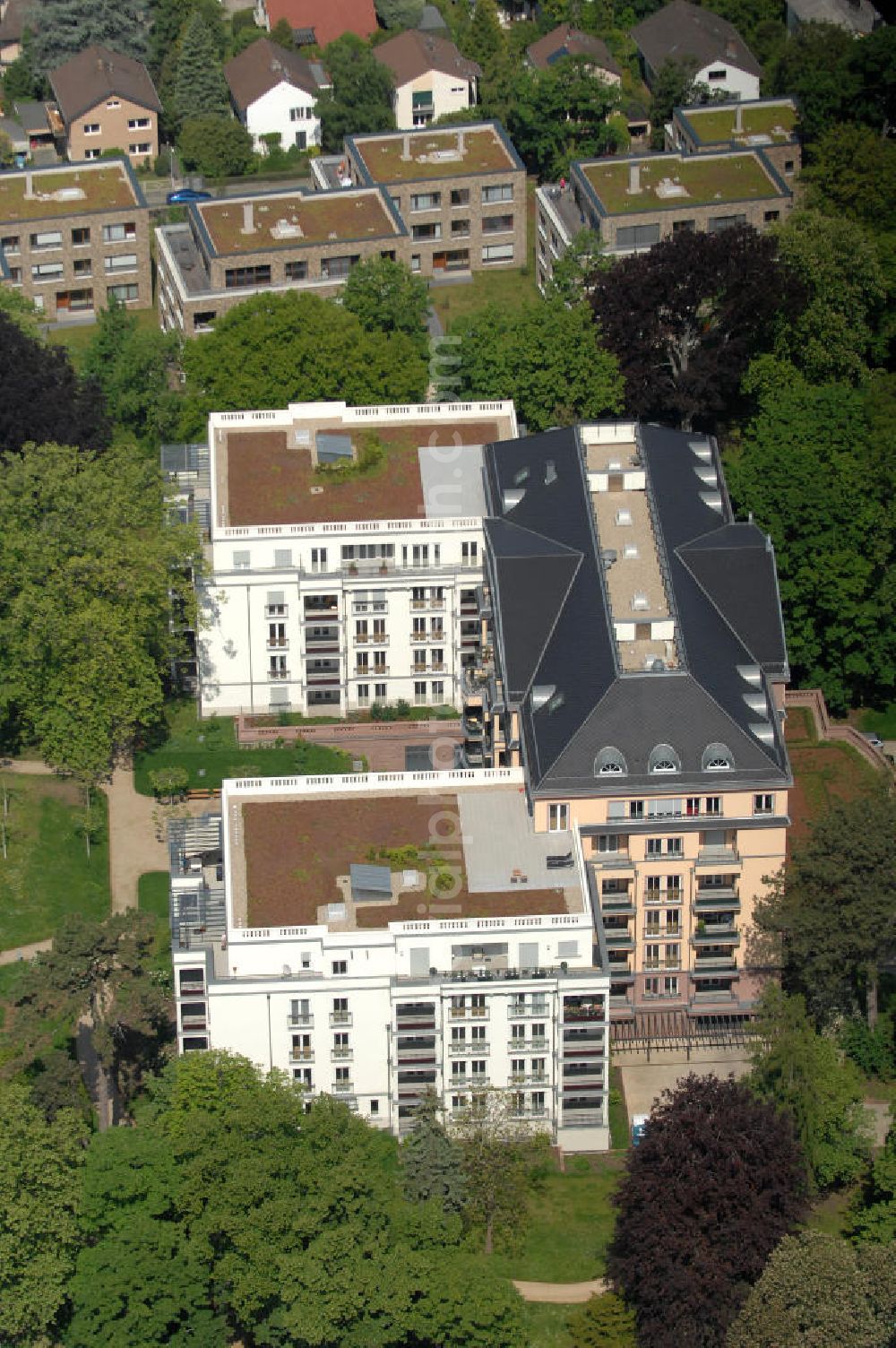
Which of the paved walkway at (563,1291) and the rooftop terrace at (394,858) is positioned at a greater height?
the rooftop terrace at (394,858)

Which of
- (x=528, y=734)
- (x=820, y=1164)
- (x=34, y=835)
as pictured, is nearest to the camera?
(x=820, y=1164)

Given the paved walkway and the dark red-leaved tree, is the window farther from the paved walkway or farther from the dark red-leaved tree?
the paved walkway

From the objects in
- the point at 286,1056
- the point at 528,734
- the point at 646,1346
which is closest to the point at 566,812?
the point at 528,734

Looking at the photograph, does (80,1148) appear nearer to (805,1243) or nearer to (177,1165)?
(177,1165)

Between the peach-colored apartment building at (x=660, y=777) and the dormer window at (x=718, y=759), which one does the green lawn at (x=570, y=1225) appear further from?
the dormer window at (x=718, y=759)

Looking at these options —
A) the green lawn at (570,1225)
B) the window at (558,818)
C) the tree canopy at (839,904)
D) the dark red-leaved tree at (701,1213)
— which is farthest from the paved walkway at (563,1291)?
the window at (558,818)

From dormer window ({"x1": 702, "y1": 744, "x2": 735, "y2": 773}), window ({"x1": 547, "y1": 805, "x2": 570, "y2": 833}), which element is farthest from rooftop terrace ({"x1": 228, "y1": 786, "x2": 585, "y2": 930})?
dormer window ({"x1": 702, "y1": 744, "x2": 735, "y2": 773})
